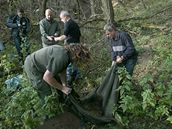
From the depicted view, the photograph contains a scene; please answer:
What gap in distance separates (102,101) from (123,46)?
1.15m

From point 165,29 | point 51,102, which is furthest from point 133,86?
point 165,29

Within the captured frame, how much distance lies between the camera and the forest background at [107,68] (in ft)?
21.0

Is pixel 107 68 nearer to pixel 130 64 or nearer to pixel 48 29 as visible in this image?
pixel 48 29

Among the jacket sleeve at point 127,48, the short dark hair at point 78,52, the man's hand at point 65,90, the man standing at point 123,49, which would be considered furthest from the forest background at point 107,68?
the short dark hair at point 78,52

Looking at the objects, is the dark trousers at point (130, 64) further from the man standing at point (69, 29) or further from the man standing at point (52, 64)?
the man standing at point (69, 29)

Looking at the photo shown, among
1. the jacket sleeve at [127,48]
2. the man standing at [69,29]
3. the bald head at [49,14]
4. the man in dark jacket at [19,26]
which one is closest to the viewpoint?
the jacket sleeve at [127,48]

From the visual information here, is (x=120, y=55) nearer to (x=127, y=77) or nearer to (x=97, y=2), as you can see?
(x=127, y=77)

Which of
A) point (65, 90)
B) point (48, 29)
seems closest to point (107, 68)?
point (48, 29)

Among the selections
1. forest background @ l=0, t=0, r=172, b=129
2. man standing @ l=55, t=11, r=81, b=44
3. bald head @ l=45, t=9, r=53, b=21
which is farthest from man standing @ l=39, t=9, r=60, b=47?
forest background @ l=0, t=0, r=172, b=129

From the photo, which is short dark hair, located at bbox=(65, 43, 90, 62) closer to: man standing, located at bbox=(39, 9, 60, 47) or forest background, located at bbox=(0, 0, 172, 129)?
forest background, located at bbox=(0, 0, 172, 129)

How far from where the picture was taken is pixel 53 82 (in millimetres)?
5883

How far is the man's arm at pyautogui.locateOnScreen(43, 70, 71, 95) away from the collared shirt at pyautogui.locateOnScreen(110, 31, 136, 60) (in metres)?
1.48

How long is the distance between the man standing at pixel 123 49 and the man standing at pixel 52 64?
124 centimetres

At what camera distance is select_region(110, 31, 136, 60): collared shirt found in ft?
22.6
